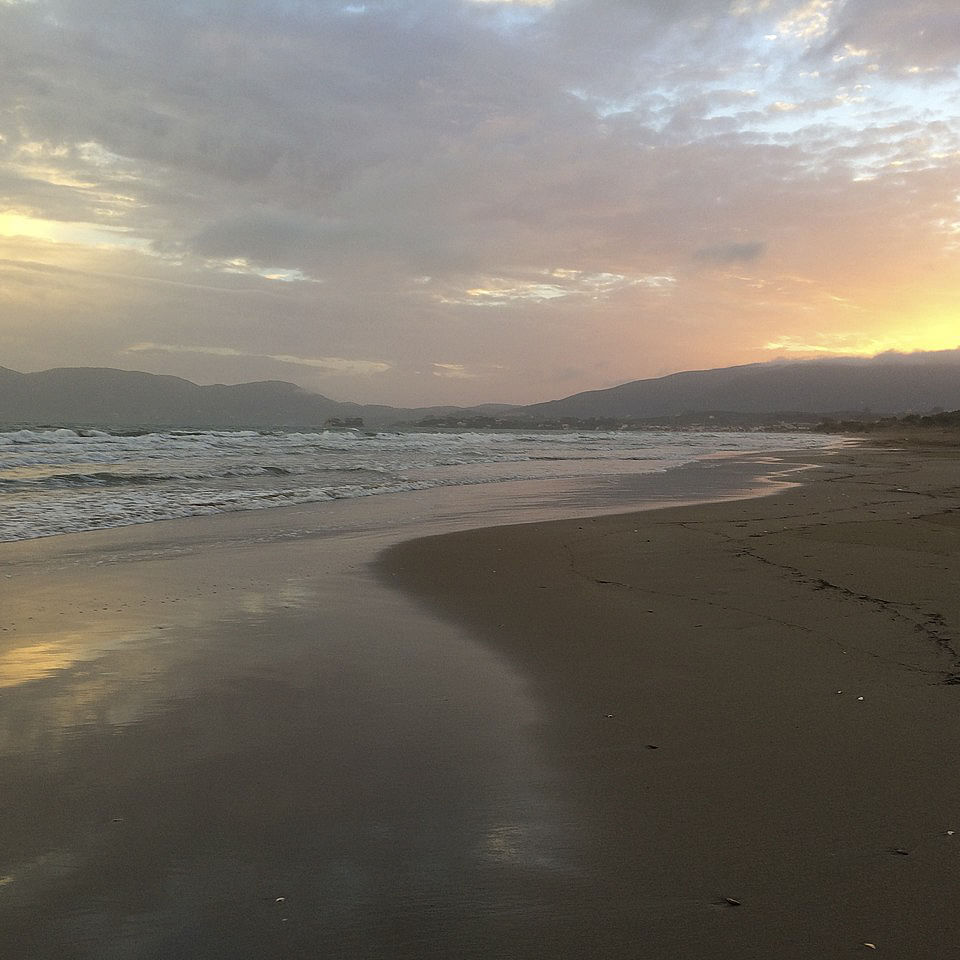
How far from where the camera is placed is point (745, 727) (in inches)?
131

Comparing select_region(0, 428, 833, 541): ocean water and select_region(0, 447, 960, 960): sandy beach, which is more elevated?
select_region(0, 428, 833, 541): ocean water

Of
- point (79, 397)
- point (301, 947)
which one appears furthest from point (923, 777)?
point (79, 397)

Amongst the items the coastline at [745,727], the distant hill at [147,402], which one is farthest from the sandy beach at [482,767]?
the distant hill at [147,402]

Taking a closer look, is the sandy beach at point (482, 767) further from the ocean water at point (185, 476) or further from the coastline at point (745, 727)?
the ocean water at point (185, 476)

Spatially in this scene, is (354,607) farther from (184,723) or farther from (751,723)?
(751,723)

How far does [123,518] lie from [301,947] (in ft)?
33.2

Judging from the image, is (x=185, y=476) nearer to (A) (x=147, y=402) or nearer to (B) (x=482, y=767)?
(B) (x=482, y=767)

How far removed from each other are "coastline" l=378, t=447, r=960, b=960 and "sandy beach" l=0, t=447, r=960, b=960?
0.02 metres

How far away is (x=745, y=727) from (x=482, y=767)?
1.29 metres

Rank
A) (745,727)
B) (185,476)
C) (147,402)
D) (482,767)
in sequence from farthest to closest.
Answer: (147,402)
(185,476)
(745,727)
(482,767)

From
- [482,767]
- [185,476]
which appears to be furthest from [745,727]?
[185,476]

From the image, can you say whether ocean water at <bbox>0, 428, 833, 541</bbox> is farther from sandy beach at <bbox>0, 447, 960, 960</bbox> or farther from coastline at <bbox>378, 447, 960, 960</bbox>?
coastline at <bbox>378, 447, 960, 960</bbox>

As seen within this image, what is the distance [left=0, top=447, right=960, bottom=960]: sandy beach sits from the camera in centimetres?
200

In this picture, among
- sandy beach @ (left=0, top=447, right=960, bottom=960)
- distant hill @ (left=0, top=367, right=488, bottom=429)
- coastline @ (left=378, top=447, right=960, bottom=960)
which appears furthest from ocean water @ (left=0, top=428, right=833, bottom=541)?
distant hill @ (left=0, top=367, right=488, bottom=429)
